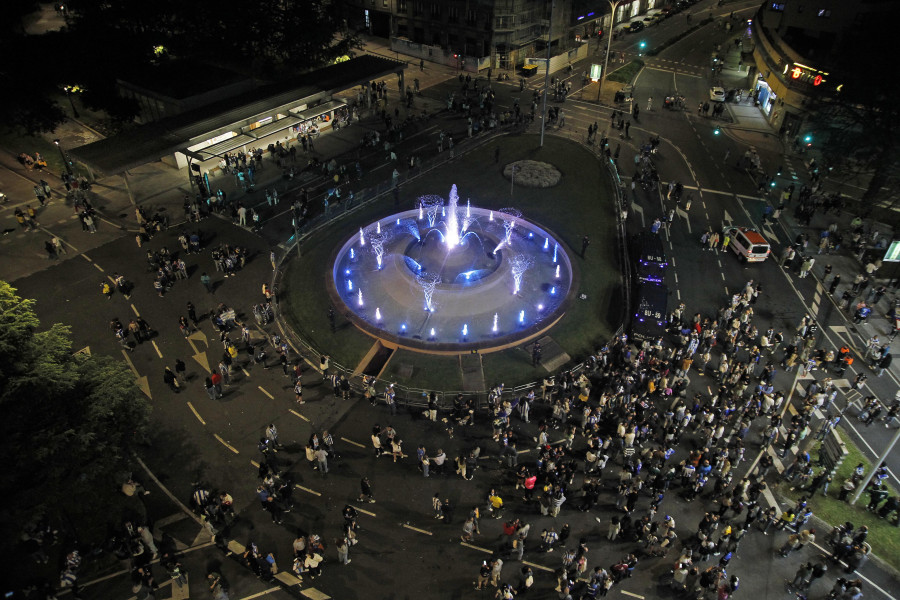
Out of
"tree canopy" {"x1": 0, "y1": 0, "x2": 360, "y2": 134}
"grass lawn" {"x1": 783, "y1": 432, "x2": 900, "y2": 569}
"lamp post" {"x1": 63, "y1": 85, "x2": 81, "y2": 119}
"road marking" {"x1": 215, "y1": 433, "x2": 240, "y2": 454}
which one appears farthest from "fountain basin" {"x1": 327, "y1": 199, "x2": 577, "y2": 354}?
"lamp post" {"x1": 63, "y1": 85, "x2": 81, "y2": 119}

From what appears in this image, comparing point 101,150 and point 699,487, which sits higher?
point 101,150

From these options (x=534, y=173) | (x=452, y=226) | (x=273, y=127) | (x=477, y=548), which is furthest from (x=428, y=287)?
(x=273, y=127)

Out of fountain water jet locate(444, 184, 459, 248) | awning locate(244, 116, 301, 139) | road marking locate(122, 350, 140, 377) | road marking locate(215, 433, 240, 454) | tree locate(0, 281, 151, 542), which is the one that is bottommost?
road marking locate(215, 433, 240, 454)

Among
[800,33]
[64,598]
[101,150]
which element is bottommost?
[64,598]

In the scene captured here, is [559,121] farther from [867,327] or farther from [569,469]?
[569,469]

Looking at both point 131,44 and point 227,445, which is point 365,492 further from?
point 131,44

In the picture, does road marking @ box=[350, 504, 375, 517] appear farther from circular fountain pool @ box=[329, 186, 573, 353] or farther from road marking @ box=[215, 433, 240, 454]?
circular fountain pool @ box=[329, 186, 573, 353]

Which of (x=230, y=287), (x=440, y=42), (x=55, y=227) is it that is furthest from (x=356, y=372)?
(x=440, y=42)
